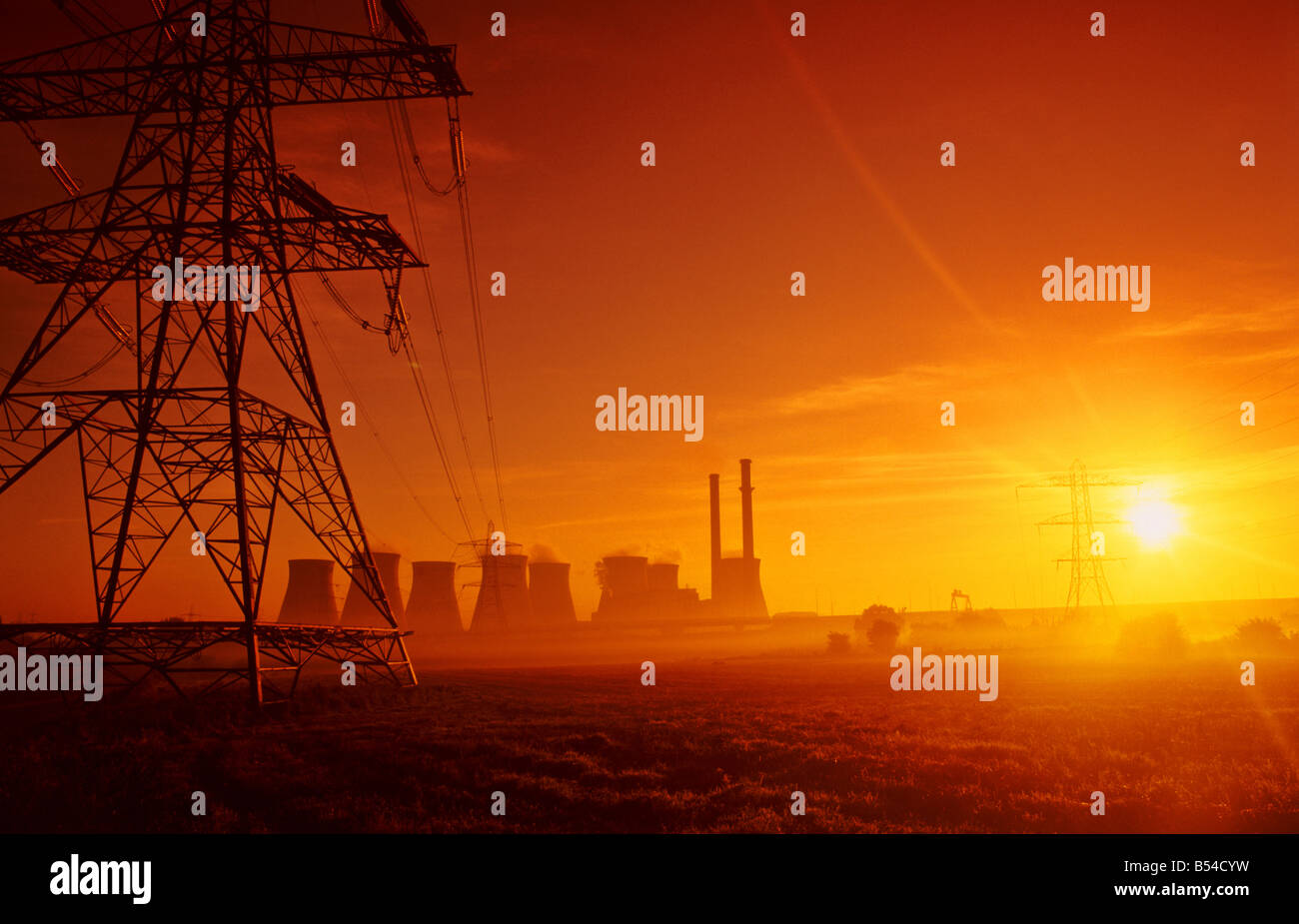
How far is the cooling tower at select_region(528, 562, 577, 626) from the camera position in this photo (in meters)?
98.2

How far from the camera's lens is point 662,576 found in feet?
363

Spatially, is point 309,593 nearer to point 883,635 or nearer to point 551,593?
point 551,593

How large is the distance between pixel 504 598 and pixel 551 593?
9.19 metres

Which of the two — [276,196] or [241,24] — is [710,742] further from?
[241,24]

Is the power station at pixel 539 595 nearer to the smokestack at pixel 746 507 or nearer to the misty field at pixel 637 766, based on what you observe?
the smokestack at pixel 746 507

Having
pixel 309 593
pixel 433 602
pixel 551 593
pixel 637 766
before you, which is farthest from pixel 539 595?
pixel 637 766

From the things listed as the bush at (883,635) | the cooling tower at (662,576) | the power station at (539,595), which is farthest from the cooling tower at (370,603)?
the bush at (883,635)

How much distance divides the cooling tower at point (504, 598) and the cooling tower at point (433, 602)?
7.53 feet

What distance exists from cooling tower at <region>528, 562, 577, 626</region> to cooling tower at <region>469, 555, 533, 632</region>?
1.90 metres

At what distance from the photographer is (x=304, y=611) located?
71.9 metres

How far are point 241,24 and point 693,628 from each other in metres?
82.4

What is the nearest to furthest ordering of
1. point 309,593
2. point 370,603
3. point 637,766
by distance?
point 637,766 < point 309,593 < point 370,603

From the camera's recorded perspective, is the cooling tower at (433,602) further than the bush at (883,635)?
Yes

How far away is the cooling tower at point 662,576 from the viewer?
109188 millimetres
